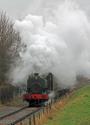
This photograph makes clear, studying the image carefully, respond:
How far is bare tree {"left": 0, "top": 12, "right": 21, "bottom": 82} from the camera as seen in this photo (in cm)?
5152

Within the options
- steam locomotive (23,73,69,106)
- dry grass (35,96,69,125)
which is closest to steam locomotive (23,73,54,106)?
steam locomotive (23,73,69,106)

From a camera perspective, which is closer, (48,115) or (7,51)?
(48,115)

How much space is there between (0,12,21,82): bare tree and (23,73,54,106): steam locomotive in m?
7.74

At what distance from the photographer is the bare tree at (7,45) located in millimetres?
51519

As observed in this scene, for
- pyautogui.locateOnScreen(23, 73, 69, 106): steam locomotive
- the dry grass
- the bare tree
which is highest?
the bare tree

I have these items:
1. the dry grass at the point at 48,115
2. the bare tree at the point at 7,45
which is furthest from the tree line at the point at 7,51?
the dry grass at the point at 48,115

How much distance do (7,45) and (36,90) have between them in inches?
535

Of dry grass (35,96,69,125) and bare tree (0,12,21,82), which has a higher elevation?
bare tree (0,12,21,82)

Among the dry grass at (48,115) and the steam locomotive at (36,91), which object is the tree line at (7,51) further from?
the dry grass at (48,115)

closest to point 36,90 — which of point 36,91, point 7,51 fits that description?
point 36,91

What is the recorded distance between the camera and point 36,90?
43.8 metres

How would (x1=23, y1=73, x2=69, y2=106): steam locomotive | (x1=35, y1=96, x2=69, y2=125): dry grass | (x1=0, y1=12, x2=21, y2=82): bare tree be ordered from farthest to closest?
(x1=0, y1=12, x2=21, y2=82): bare tree
(x1=23, y1=73, x2=69, y2=106): steam locomotive
(x1=35, y1=96, x2=69, y2=125): dry grass

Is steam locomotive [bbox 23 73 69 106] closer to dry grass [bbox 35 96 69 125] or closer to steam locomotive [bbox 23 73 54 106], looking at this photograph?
steam locomotive [bbox 23 73 54 106]

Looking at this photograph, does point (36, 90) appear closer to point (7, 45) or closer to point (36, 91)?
point (36, 91)
